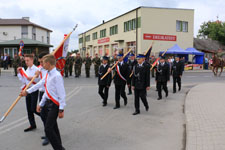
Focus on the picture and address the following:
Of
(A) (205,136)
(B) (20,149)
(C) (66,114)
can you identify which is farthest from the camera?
(C) (66,114)

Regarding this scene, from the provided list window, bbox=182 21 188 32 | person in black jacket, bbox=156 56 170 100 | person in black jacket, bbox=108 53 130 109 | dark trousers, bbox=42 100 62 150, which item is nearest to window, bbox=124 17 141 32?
window, bbox=182 21 188 32

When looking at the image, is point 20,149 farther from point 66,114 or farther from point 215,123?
point 215,123

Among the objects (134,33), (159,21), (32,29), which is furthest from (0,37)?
(159,21)

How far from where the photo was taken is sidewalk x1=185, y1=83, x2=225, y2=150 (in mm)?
4438

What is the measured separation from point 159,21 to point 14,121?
30049 millimetres

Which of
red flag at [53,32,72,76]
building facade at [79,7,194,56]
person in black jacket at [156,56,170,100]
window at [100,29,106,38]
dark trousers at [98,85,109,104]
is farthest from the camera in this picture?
window at [100,29,106,38]

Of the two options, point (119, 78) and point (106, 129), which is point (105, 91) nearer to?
point (119, 78)

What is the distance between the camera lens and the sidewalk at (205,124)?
4.44m

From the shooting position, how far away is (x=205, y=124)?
5672 millimetres

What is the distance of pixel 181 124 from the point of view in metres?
6.20

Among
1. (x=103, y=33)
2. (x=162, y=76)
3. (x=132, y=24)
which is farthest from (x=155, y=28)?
(x=162, y=76)

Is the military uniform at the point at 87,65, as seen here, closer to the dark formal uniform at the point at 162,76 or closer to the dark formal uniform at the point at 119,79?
the dark formal uniform at the point at 162,76

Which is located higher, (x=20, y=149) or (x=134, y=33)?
(x=134, y=33)

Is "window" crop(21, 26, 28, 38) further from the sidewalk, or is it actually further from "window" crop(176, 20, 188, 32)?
the sidewalk
